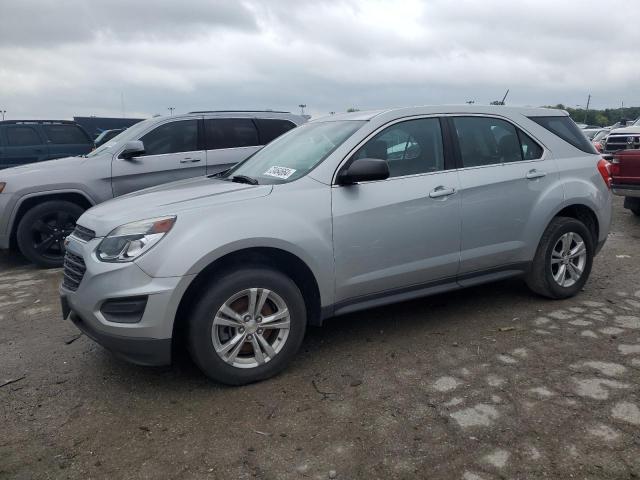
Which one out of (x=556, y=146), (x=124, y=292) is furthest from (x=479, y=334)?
(x=124, y=292)

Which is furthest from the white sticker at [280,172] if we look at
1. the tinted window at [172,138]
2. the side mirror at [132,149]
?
the tinted window at [172,138]

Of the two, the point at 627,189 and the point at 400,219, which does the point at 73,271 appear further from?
the point at 627,189

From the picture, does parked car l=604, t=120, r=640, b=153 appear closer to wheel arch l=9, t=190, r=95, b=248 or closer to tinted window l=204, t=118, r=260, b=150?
tinted window l=204, t=118, r=260, b=150

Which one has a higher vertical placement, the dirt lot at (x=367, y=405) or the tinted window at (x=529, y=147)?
the tinted window at (x=529, y=147)

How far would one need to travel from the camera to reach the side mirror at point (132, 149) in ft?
Result: 22.0

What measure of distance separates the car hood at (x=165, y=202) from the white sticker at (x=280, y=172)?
24 cm

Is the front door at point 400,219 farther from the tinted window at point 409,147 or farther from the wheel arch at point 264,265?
the wheel arch at point 264,265

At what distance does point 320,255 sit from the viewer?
142 inches

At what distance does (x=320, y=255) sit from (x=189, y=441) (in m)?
1.36

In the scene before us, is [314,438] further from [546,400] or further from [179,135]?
[179,135]

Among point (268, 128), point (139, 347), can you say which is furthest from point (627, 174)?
point (139, 347)

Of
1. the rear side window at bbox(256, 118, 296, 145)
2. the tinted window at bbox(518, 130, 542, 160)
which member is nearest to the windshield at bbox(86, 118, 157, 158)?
the rear side window at bbox(256, 118, 296, 145)

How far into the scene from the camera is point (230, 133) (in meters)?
7.61

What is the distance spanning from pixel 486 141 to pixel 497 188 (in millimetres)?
420
